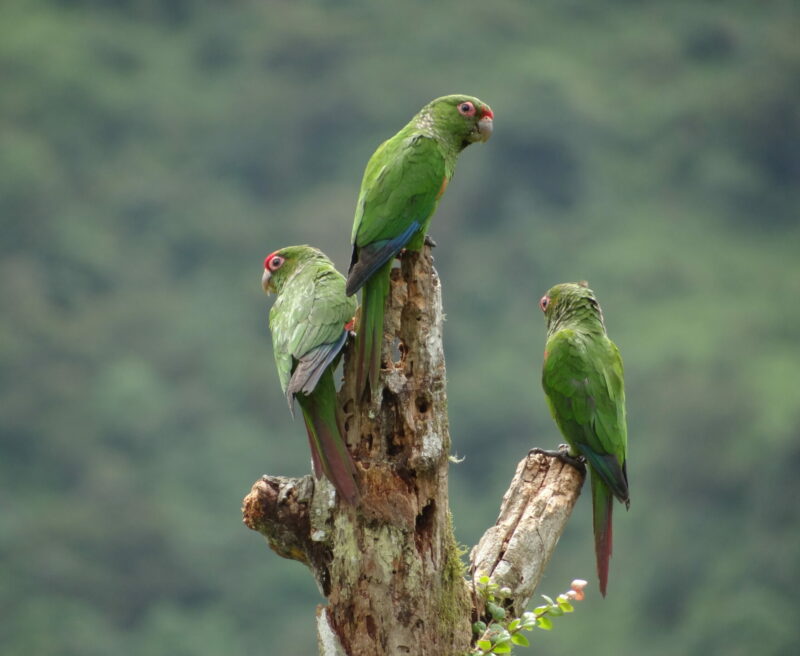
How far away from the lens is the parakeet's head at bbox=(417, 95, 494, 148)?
6473 millimetres

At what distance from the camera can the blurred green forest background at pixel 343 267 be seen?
37.2m

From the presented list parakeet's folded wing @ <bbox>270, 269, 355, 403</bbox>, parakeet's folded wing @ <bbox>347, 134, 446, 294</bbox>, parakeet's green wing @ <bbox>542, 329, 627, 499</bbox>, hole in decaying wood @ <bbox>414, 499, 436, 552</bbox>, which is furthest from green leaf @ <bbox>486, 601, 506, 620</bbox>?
parakeet's folded wing @ <bbox>347, 134, 446, 294</bbox>

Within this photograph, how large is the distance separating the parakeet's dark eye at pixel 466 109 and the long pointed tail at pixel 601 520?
1870 millimetres

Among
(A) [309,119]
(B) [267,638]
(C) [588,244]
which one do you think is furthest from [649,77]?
(B) [267,638]

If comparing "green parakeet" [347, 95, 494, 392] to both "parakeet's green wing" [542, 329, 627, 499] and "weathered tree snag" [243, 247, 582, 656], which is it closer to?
"weathered tree snag" [243, 247, 582, 656]

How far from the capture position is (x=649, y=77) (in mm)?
55844

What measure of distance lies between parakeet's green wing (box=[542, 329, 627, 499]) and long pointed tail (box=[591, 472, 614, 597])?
0.18 ft

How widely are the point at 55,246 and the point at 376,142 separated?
13729mm

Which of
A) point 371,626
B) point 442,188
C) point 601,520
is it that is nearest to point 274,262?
point 442,188

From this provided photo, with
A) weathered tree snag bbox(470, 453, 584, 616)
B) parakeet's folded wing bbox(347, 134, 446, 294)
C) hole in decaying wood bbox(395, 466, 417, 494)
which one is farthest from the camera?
weathered tree snag bbox(470, 453, 584, 616)

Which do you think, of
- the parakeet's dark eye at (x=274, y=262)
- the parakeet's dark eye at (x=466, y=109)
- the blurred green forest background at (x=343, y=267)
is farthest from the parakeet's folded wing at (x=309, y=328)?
the blurred green forest background at (x=343, y=267)

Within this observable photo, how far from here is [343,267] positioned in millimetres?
40812

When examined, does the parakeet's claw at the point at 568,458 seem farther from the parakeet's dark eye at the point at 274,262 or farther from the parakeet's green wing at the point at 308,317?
the parakeet's dark eye at the point at 274,262

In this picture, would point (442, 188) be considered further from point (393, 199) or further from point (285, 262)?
point (285, 262)
